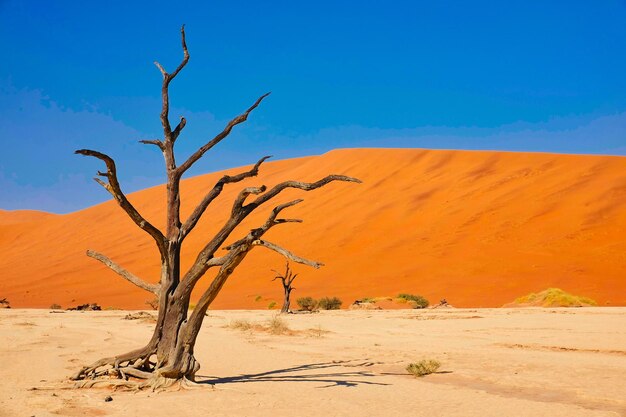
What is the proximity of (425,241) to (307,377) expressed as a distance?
31218mm

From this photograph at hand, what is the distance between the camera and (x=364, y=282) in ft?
112

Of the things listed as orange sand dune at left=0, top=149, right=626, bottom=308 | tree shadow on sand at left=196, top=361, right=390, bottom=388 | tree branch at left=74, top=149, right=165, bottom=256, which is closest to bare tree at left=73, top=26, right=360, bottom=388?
tree branch at left=74, top=149, right=165, bottom=256

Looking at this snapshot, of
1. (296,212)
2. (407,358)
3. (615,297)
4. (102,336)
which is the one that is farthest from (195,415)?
(296,212)

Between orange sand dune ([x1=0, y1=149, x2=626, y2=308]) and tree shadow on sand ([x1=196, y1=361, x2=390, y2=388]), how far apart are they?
1894cm

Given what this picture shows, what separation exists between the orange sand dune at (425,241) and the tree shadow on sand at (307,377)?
62.1 ft

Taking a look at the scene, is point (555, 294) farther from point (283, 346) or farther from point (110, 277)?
point (110, 277)

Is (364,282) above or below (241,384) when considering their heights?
above

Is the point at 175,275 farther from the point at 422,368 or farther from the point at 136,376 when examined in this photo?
the point at 422,368

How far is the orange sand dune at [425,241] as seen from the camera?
31.3 metres

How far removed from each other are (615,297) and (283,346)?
1883 centimetres

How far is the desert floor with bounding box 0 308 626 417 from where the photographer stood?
21.4 feet

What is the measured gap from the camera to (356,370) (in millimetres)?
9688

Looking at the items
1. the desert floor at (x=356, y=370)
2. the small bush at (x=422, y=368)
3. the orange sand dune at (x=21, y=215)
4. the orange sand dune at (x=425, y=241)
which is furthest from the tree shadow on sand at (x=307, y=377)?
the orange sand dune at (x=21, y=215)

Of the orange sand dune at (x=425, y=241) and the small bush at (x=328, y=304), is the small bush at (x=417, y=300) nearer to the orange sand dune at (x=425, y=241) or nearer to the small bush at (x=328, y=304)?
the orange sand dune at (x=425, y=241)
